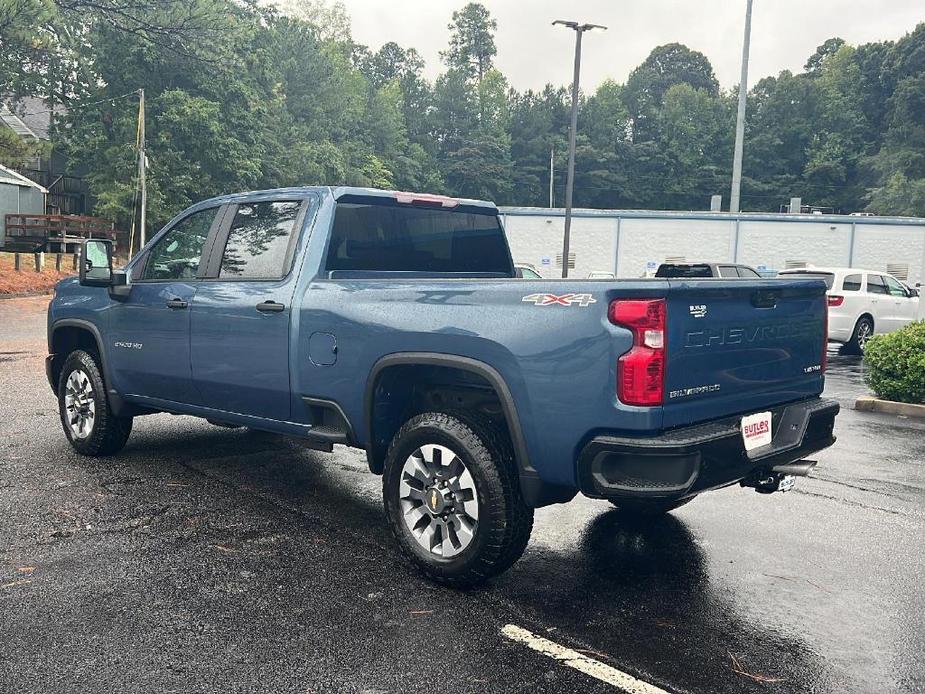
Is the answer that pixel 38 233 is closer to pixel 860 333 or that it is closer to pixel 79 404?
pixel 860 333

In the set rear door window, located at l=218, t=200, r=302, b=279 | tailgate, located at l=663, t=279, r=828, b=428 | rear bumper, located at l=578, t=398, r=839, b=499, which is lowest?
rear bumper, located at l=578, t=398, r=839, b=499

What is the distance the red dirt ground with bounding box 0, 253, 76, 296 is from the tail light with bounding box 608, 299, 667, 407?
23.5 meters

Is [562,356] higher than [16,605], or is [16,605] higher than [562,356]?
[562,356]

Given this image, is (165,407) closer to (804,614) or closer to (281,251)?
(281,251)

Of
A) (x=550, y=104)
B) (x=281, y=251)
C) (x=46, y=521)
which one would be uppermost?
(x=550, y=104)

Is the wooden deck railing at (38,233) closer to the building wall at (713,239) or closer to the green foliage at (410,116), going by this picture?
the green foliage at (410,116)

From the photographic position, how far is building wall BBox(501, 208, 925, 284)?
122ft

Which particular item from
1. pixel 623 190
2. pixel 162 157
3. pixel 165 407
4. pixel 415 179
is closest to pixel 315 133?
pixel 415 179

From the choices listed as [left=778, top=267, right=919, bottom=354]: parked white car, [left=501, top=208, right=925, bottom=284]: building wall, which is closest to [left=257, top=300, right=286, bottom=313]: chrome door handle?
[left=778, top=267, right=919, bottom=354]: parked white car

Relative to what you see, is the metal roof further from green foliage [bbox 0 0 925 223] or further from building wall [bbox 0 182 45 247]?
green foliage [bbox 0 0 925 223]

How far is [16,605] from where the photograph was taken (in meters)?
3.91

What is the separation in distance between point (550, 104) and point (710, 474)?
107182 mm

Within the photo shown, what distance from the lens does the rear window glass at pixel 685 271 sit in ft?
49.0

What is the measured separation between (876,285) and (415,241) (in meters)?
14.2
